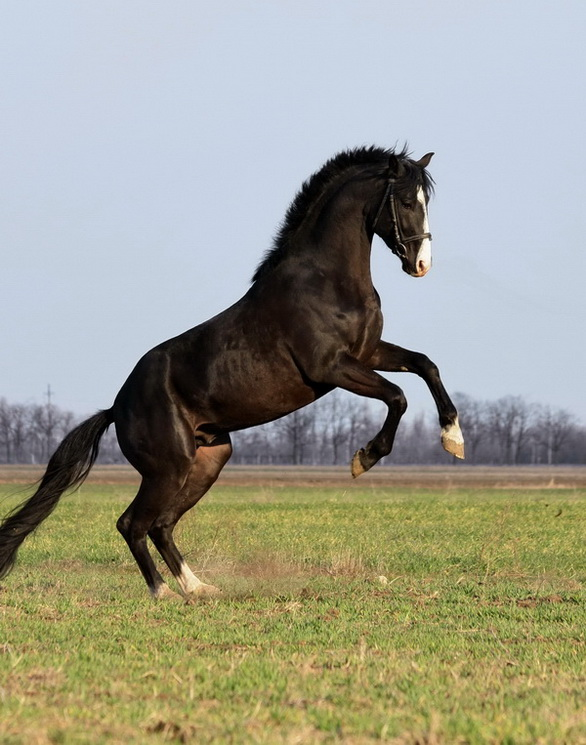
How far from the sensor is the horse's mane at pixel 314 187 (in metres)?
9.77

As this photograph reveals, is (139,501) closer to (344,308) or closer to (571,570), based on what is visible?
(344,308)

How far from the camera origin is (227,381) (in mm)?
9602

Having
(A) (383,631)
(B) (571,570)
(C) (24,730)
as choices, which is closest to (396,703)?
(C) (24,730)

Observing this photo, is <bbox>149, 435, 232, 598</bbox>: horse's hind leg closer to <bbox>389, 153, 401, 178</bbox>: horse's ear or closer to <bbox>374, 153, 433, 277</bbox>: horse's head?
<bbox>374, 153, 433, 277</bbox>: horse's head

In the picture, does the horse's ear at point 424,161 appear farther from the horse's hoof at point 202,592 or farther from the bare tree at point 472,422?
the bare tree at point 472,422

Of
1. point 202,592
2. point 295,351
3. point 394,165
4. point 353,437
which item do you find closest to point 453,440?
point 295,351

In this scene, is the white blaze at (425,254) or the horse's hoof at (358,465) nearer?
the white blaze at (425,254)

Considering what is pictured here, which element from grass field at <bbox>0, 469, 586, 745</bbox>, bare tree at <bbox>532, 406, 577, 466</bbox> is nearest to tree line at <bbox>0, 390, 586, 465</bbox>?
bare tree at <bbox>532, 406, 577, 466</bbox>

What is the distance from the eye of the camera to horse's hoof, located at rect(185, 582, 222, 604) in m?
10.0

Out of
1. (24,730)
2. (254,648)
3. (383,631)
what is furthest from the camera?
(383,631)

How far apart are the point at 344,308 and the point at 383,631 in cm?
280

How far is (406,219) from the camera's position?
9328 millimetres

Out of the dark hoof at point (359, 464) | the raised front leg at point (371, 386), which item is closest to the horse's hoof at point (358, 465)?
the dark hoof at point (359, 464)

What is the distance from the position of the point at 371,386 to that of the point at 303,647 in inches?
101
